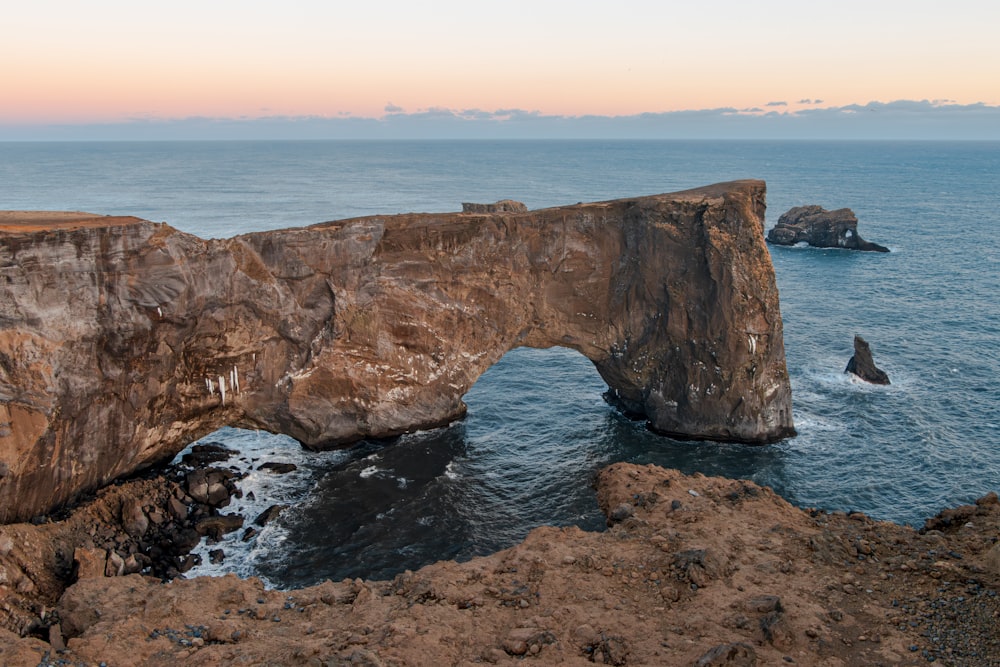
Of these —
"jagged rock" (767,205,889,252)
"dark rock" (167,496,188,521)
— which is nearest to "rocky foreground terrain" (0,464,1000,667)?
"dark rock" (167,496,188,521)

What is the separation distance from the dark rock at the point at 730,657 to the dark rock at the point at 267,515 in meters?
22.6

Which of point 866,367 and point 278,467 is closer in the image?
point 278,467

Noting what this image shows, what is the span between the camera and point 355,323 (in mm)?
40094

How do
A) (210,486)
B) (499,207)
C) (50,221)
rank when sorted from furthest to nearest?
1. (499,207)
2. (210,486)
3. (50,221)

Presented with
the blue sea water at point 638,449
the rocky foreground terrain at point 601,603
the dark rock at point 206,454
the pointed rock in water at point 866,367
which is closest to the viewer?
the rocky foreground terrain at point 601,603

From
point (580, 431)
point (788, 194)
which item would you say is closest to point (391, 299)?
point (580, 431)

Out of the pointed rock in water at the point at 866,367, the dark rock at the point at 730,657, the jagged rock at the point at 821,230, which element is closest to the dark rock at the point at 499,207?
the pointed rock in water at the point at 866,367

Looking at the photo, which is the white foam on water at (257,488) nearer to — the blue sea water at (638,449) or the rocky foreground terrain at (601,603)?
the blue sea water at (638,449)

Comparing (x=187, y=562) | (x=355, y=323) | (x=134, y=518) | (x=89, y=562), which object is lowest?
(x=187, y=562)

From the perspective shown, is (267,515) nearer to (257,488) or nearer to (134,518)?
(257,488)

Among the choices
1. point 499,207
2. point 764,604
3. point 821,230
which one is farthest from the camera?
point 821,230

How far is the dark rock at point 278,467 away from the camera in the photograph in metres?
38.9

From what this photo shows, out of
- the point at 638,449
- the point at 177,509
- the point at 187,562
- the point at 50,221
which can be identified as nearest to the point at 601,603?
the point at 187,562

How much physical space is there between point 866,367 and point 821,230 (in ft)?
184
